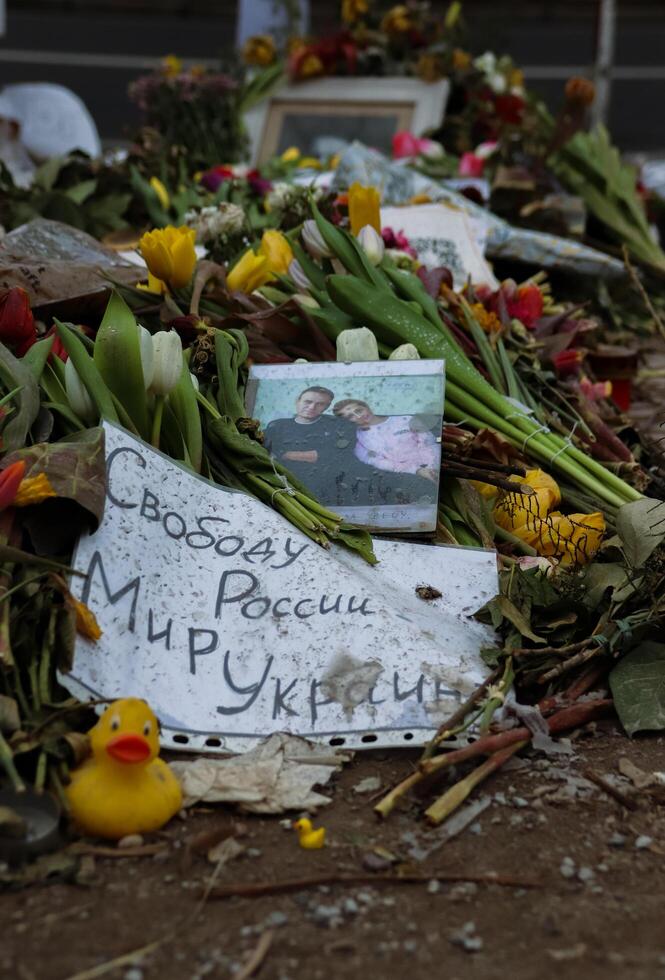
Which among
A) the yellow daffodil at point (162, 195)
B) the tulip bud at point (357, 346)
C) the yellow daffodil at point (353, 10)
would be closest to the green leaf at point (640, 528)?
the tulip bud at point (357, 346)

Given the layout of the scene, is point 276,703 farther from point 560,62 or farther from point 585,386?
point 560,62

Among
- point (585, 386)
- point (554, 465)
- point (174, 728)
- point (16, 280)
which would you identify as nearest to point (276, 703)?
point (174, 728)

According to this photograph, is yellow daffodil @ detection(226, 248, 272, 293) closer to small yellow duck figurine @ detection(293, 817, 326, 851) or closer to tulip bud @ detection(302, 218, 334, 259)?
tulip bud @ detection(302, 218, 334, 259)

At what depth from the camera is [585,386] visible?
130 inches

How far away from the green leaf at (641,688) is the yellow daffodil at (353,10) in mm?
5150

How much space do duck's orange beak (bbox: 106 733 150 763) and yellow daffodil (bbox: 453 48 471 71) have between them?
17.5 ft

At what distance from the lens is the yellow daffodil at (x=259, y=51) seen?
20.7 ft

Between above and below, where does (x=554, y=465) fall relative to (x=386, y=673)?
above

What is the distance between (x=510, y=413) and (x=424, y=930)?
149cm

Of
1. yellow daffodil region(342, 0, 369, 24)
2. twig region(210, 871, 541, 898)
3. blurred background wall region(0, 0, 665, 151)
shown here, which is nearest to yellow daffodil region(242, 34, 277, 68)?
yellow daffodil region(342, 0, 369, 24)

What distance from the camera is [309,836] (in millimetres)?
1700

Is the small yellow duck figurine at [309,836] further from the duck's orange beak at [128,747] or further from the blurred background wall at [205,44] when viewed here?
the blurred background wall at [205,44]

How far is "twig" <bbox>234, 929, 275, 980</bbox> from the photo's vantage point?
1406 mm

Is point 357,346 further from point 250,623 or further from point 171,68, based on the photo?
point 171,68
